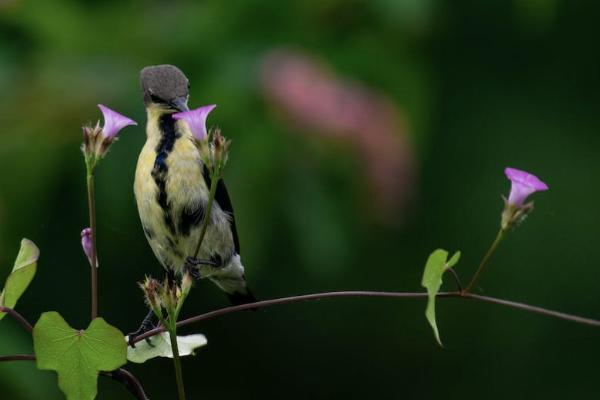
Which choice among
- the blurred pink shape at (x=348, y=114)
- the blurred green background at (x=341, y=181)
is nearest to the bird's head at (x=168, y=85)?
the blurred green background at (x=341, y=181)

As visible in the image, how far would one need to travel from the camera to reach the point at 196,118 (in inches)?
60.7

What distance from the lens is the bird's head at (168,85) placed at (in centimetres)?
180

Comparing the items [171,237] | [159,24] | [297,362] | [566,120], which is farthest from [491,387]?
[171,237]

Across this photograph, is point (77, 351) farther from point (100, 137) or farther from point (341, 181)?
point (341, 181)

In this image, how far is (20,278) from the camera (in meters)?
1.47

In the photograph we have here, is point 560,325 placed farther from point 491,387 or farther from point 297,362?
point 297,362

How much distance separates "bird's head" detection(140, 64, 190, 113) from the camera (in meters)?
1.80

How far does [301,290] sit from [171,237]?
2889 millimetres

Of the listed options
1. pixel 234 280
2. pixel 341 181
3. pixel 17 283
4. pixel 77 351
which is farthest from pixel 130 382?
pixel 341 181

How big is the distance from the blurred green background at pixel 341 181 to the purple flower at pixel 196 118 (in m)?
1.49

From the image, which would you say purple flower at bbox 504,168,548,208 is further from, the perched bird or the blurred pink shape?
the blurred pink shape

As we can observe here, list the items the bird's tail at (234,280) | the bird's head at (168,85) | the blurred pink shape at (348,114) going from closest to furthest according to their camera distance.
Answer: the bird's head at (168,85)
the bird's tail at (234,280)
the blurred pink shape at (348,114)

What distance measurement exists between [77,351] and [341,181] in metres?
2.31

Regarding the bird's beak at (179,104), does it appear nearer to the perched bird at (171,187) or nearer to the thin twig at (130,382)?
the perched bird at (171,187)
